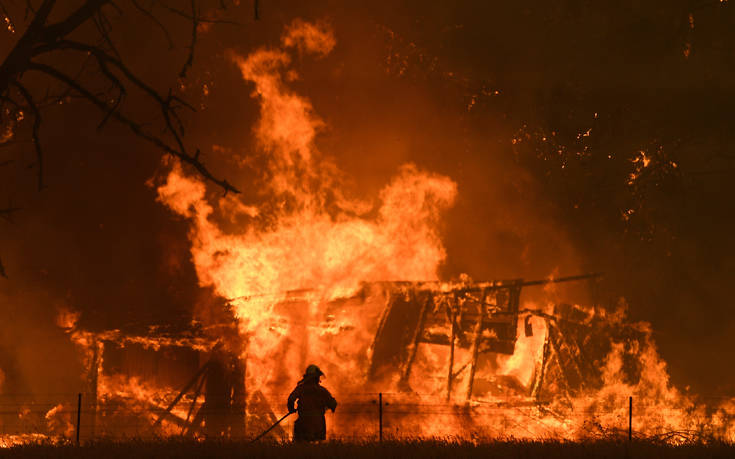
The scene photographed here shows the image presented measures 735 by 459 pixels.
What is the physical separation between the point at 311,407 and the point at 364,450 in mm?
2221

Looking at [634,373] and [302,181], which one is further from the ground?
[302,181]

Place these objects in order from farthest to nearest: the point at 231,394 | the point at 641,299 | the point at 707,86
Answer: the point at 707,86
the point at 641,299
the point at 231,394

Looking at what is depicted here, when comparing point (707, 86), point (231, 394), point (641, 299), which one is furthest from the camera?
Result: point (707, 86)

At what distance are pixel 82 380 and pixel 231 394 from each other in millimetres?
4180

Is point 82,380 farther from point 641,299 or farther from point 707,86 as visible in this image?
point 707,86

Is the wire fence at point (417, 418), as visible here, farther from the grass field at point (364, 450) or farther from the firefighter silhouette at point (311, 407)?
the grass field at point (364, 450)

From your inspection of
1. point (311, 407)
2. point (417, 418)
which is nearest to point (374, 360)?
point (417, 418)

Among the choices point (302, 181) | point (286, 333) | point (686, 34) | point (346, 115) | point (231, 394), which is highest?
point (686, 34)

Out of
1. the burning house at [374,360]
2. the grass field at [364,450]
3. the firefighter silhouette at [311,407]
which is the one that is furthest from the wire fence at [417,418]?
the grass field at [364,450]

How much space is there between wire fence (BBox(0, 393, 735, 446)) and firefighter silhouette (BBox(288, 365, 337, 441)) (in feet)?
18.6

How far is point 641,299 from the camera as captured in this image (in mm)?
17844

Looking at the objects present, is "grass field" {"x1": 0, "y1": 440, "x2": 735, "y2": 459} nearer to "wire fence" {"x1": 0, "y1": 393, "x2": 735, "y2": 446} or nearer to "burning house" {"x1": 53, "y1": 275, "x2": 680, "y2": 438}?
"wire fence" {"x1": 0, "y1": 393, "x2": 735, "y2": 446}

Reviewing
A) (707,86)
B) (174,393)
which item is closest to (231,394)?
(174,393)

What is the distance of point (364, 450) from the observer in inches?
317
